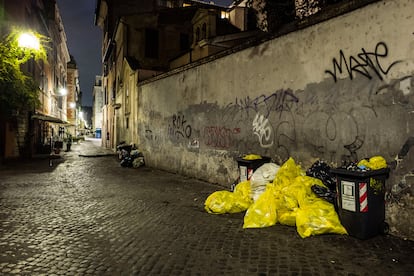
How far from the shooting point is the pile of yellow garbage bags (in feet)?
13.7

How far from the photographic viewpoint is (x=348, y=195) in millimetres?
4082

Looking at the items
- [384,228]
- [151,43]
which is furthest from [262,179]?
[151,43]

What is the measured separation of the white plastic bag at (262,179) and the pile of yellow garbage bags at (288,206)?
13 cm

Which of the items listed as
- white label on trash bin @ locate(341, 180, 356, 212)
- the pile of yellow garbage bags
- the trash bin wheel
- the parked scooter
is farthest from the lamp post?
the trash bin wheel

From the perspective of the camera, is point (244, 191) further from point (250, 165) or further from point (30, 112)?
point (30, 112)

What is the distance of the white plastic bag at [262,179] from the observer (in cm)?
547

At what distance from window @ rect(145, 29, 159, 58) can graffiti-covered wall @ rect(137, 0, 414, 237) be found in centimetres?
1143

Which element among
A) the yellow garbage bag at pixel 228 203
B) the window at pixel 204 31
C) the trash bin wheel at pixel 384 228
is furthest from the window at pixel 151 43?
the trash bin wheel at pixel 384 228

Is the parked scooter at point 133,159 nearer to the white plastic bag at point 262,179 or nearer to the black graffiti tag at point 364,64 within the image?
the white plastic bag at point 262,179

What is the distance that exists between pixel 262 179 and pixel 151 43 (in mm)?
17165

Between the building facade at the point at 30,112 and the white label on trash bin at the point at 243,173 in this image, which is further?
the building facade at the point at 30,112

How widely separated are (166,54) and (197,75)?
12.2 meters

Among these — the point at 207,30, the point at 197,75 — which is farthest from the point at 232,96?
the point at 207,30

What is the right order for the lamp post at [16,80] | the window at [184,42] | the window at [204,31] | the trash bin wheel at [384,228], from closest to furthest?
the trash bin wheel at [384,228] < the lamp post at [16,80] < the window at [204,31] < the window at [184,42]
